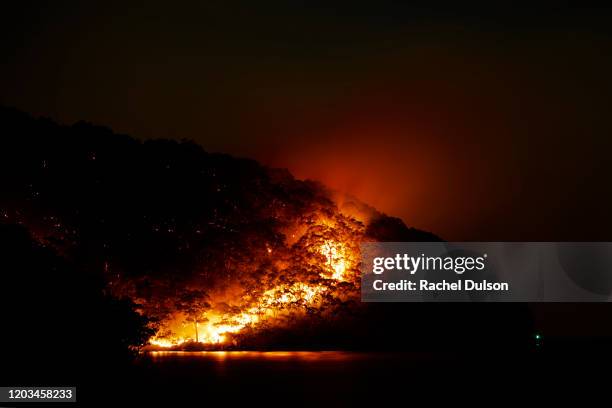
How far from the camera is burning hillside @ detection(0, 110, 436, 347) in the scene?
38.0 meters

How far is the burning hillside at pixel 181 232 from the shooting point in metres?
38.0

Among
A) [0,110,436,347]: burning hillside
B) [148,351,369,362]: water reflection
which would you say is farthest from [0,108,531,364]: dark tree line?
[148,351,369,362]: water reflection

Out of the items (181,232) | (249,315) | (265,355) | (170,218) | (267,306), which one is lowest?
(265,355)

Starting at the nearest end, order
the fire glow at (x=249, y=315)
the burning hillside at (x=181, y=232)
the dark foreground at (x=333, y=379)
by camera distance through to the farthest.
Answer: the dark foreground at (x=333, y=379) → the burning hillside at (x=181, y=232) → the fire glow at (x=249, y=315)

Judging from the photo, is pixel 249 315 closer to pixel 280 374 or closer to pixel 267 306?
pixel 267 306

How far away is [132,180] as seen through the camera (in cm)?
4025

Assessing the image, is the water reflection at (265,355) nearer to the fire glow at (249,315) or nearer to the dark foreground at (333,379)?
the dark foreground at (333,379)

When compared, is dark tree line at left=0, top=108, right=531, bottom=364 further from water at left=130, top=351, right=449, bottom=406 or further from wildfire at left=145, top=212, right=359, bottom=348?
water at left=130, top=351, right=449, bottom=406

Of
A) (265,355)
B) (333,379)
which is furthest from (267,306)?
(333,379)

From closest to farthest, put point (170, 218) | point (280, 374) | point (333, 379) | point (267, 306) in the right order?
1. point (333, 379)
2. point (280, 374)
3. point (267, 306)
4. point (170, 218)

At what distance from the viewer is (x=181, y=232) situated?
3947 cm

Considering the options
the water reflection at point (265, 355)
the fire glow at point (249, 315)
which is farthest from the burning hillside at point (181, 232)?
the water reflection at point (265, 355)

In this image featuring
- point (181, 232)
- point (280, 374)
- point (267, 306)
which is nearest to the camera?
point (280, 374)

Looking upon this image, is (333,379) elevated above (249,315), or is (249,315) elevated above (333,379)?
(249,315)
